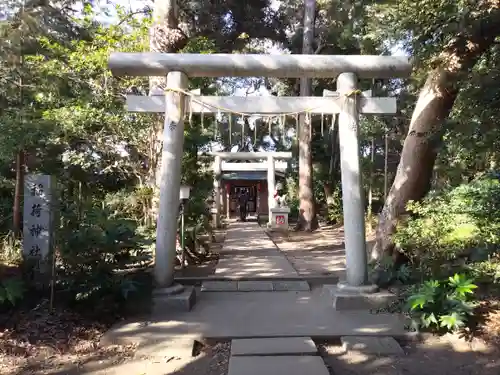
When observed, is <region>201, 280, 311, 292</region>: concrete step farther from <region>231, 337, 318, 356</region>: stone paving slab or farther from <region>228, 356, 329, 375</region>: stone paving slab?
A: <region>228, 356, 329, 375</region>: stone paving slab

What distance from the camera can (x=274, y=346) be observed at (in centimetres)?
419

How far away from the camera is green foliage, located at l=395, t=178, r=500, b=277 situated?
5258 millimetres

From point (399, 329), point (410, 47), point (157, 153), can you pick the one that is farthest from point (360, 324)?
point (157, 153)

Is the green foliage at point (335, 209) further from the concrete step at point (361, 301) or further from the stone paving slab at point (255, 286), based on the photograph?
the concrete step at point (361, 301)

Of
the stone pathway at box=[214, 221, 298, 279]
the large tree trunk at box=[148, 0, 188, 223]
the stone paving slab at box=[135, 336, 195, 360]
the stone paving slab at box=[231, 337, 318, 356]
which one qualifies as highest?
the large tree trunk at box=[148, 0, 188, 223]

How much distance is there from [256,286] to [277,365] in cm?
296

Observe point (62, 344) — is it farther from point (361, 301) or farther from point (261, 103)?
point (261, 103)

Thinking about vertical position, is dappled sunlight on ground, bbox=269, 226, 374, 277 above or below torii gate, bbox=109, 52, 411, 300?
below

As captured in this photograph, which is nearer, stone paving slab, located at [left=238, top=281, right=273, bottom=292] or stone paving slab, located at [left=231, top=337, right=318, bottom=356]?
stone paving slab, located at [left=231, top=337, right=318, bottom=356]

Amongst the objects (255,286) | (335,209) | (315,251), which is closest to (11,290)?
(255,286)

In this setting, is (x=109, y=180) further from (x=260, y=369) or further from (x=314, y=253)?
(x=260, y=369)

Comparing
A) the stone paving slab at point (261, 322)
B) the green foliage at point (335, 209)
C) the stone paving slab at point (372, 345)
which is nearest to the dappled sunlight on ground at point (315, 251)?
the stone paving slab at point (261, 322)

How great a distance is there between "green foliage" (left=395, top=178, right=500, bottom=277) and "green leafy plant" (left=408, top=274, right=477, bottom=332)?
75cm

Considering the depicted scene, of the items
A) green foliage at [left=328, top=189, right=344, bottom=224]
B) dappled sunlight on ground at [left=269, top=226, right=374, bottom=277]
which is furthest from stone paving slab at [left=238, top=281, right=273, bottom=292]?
green foliage at [left=328, top=189, right=344, bottom=224]
